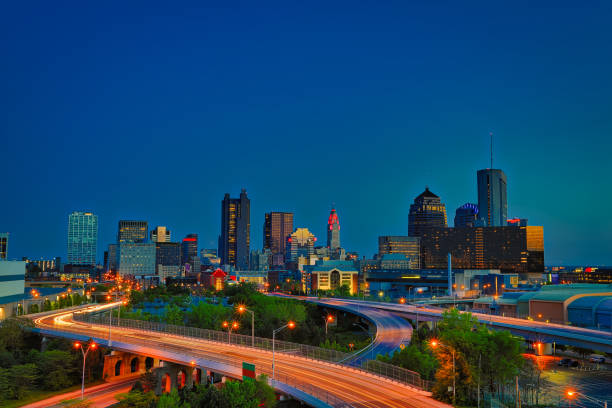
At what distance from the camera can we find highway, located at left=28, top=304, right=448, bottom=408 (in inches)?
1766

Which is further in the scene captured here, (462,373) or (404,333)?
(404,333)

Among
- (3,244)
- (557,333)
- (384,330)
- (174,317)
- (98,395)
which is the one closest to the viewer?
(98,395)

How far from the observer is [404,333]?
3809 inches

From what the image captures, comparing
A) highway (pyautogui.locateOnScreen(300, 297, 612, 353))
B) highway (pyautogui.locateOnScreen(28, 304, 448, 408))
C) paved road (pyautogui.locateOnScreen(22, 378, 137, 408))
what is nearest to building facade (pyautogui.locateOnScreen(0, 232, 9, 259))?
highway (pyautogui.locateOnScreen(28, 304, 448, 408))

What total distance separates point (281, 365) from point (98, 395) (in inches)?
1171

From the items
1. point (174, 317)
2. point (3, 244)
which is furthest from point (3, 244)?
point (174, 317)

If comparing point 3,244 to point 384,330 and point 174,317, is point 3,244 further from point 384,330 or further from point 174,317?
point 384,330

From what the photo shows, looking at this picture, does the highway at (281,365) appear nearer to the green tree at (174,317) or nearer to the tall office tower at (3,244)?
the green tree at (174,317)

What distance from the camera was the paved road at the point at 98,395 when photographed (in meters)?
66.2

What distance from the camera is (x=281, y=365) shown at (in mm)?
59344

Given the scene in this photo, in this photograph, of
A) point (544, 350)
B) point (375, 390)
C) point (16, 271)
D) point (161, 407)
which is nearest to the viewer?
point (161, 407)

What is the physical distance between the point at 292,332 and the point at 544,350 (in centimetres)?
5183

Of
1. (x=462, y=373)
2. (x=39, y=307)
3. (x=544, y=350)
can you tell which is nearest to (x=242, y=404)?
(x=462, y=373)

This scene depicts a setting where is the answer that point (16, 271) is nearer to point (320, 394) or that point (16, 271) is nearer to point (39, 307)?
point (39, 307)
